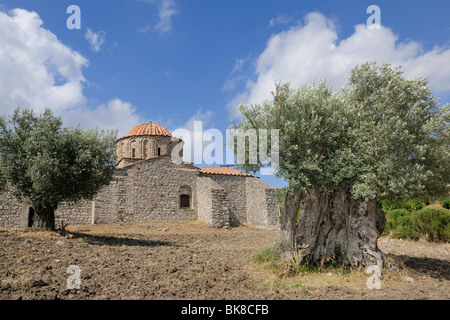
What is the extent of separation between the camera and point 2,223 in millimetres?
19234

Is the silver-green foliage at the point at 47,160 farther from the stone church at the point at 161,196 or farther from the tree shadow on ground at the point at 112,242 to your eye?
the stone church at the point at 161,196

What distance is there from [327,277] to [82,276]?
578 cm

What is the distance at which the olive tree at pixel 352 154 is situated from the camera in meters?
7.13

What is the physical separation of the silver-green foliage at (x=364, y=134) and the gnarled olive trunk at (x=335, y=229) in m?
0.55

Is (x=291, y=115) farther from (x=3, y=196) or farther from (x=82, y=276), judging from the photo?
(x=3, y=196)

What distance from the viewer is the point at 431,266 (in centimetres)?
934

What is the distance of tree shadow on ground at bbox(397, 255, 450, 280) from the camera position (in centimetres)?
837

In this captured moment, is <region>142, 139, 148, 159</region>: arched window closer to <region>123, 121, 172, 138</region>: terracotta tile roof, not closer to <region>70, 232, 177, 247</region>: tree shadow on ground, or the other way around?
<region>123, 121, 172, 138</region>: terracotta tile roof

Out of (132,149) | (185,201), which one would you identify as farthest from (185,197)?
(132,149)

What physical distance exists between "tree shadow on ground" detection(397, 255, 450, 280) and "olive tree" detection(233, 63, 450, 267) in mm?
1969

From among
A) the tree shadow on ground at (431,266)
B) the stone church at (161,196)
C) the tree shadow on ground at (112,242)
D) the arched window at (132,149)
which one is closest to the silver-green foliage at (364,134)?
the tree shadow on ground at (431,266)

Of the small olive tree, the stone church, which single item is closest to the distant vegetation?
the stone church

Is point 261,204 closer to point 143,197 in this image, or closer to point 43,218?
point 143,197
